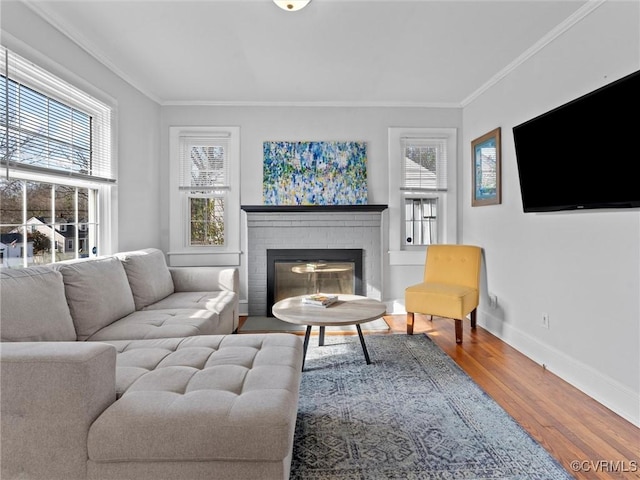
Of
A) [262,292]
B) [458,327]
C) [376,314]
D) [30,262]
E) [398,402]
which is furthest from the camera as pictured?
[262,292]

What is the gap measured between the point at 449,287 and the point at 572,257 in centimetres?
121

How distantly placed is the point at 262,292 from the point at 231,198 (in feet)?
3.80

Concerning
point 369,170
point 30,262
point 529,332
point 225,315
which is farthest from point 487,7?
point 30,262

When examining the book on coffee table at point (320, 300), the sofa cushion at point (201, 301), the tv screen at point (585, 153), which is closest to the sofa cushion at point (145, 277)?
the sofa cushion at point (201, 301)

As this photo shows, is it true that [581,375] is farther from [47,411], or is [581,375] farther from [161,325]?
[47,411]

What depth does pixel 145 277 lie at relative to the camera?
2.97 m

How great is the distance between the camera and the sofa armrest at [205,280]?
348 cm

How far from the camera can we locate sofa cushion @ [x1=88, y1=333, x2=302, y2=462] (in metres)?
1.22

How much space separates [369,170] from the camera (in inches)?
170

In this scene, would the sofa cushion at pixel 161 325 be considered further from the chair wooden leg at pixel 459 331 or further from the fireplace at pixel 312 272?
the chair wooden leg at pixel 459 331

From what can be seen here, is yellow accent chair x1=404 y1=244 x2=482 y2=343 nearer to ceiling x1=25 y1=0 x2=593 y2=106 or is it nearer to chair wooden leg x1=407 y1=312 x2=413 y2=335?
chair wooden leg x1=407 y1=312 x2=413 y2=335

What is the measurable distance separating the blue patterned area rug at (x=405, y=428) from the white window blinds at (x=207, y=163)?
2487mm

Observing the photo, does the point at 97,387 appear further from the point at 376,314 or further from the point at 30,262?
the point at 376,314

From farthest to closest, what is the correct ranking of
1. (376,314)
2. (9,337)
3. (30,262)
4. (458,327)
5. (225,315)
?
(458,327), (225,315), (376,314), (30,262), (9,337)
